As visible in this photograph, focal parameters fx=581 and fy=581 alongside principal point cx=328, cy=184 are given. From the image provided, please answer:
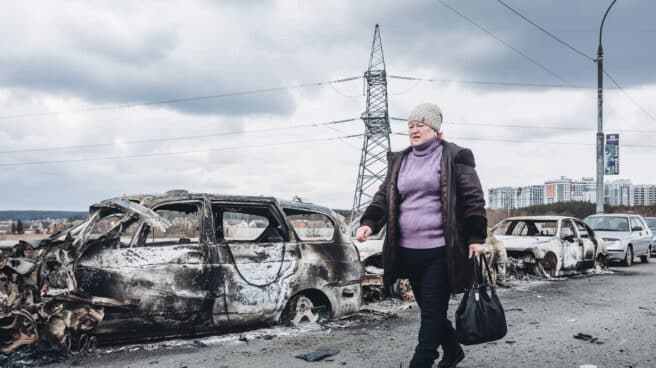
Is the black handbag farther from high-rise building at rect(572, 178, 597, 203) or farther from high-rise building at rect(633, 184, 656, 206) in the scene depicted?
high-rise building at rect(633, 184, 656, 206)

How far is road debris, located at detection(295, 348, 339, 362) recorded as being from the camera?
18.1 feet

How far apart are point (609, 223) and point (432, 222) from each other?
641 inches

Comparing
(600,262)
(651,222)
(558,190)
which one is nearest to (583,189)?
(558,190)

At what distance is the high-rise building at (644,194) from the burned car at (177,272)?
124 meters

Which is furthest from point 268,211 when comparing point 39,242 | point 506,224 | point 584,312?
point 506,224

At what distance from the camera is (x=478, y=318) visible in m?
4.15

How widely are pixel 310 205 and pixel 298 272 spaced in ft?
3.34

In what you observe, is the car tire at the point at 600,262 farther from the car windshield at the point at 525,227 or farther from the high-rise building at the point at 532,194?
the high-rise building at the point at 532,194

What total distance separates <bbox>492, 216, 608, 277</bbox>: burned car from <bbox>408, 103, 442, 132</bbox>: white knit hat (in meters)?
9.29

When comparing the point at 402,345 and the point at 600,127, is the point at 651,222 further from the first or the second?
the point at 402,345

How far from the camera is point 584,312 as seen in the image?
834cm

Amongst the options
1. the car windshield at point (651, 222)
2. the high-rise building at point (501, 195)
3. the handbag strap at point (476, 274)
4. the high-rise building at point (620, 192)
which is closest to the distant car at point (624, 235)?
the car windshield at point (651, 222)

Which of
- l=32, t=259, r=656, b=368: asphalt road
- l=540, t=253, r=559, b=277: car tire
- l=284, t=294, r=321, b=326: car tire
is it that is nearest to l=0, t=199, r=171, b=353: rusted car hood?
l=32, t=259, r=656, b=368: asphalt road

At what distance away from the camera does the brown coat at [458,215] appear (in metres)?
3.99
